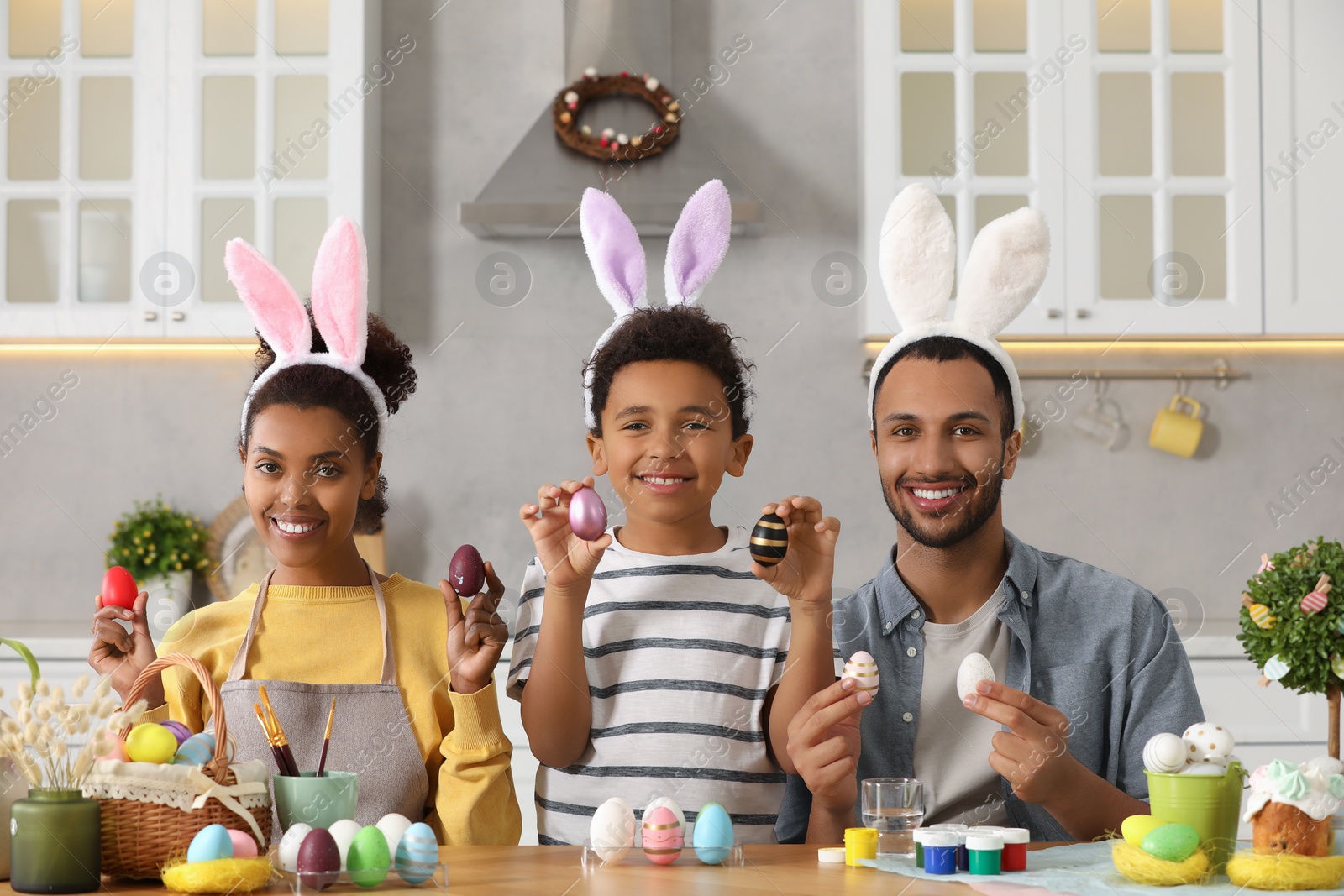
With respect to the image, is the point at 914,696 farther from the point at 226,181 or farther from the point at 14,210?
the point at 14,210

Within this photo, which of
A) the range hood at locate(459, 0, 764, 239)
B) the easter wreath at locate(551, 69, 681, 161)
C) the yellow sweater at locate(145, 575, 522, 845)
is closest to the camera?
the yellow sweater at locate(145, 575, 522, 845)

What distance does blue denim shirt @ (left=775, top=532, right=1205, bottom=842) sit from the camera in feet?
4.90

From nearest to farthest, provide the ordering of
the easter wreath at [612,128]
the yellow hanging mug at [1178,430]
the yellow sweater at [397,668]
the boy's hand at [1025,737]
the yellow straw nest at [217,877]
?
1. the yellow straw nest at [217,877]
2. the boy's hand at [1025,737]
3. the yellow sweater at [397,668]
4. the easter wreath at [612,128]
5. the yellow hanging mug at [1178,430]

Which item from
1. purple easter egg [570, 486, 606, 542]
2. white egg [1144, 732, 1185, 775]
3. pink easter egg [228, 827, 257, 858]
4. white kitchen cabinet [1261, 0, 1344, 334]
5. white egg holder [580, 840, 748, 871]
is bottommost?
white egg holder [580, 840, 748, 871]

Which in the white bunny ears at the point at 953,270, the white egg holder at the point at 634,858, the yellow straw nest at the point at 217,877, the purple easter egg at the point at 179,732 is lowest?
the white egg holder at the point at 634,858

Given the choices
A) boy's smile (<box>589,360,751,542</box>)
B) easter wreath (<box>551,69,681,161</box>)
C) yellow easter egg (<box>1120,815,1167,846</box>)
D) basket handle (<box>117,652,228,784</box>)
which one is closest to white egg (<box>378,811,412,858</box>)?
basket handle (<box>117,652,228,784</box>)

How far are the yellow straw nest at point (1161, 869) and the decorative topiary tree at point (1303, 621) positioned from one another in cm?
18

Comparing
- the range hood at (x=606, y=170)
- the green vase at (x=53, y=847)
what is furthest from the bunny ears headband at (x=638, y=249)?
the range hood at (x=606, y=170)

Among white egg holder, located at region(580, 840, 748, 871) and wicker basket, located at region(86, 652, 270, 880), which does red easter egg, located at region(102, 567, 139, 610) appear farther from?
white egg holder, located at region(580, 840, 748, 871)

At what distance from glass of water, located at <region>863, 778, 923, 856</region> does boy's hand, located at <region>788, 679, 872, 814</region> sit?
0.33ft

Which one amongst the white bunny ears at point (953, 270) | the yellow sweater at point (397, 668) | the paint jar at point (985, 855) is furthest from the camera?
the white bunny ears at point (953, 270)

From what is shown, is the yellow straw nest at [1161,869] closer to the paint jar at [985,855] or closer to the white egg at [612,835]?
the paint jar at [985,855]

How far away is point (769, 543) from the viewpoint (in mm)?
1289

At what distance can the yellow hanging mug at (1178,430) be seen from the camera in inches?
126
